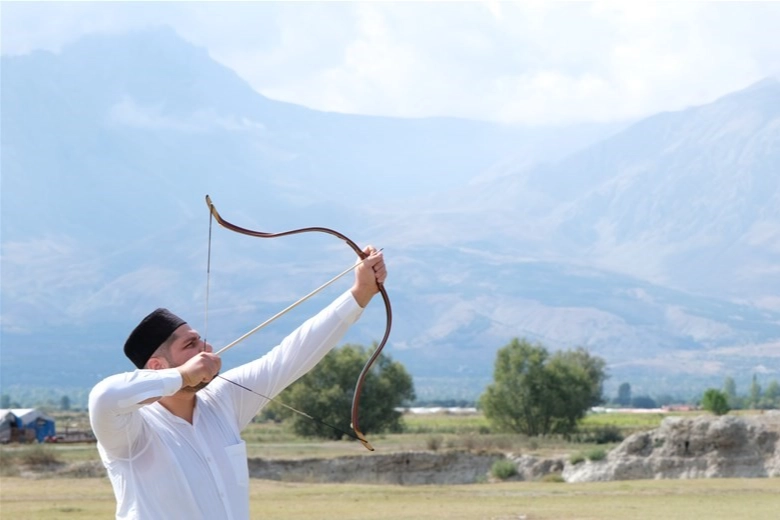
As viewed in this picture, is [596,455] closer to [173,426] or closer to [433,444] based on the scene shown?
[433,444]

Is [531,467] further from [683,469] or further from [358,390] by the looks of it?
[358,390]

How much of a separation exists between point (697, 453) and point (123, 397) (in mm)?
39859

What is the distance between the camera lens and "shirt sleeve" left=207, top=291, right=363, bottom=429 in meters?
6.03

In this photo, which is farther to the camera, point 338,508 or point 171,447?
point 338,508

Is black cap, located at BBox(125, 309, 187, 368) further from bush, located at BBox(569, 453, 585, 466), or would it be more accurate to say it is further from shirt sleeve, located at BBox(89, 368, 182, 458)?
bush, located at BBox(569, 453, 585, 466)

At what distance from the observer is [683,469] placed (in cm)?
4238

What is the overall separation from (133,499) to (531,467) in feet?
143

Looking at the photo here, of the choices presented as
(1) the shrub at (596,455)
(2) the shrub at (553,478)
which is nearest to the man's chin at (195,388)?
(2) the shrub at (553,478)

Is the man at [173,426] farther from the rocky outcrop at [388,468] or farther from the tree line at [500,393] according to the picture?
the tree line at [500,393]

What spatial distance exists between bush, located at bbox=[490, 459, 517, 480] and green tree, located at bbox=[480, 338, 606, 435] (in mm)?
28886

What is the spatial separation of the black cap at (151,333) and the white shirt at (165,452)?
24 cm

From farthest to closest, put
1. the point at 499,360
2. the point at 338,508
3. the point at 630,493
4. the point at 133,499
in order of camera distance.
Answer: the point at 499,360, the point at 630,493, the point at 338,508, the point at 133,499

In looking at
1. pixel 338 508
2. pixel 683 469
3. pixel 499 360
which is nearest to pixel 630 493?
pixel 338 508

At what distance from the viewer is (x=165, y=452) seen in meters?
5.44
